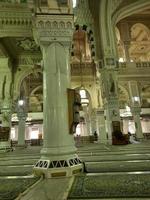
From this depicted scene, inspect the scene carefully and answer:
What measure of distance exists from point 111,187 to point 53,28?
9.34 feet

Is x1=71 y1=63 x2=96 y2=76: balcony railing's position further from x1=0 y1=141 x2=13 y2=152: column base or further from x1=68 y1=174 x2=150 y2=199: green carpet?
x1=68 y1=174 x2=150 y2=199: green carpet

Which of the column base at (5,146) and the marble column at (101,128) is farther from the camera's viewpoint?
the marble column at (101,128)

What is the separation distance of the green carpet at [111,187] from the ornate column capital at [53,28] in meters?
2.45

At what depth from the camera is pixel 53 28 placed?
376 centimetres

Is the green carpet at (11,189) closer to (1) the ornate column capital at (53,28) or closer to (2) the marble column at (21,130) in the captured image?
(1) the ornate column capital at (53,28)

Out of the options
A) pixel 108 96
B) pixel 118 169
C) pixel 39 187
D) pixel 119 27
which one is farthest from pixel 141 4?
pixel 39 187

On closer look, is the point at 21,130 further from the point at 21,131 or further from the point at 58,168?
the point at 58,168

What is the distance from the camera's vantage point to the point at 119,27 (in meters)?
13.4

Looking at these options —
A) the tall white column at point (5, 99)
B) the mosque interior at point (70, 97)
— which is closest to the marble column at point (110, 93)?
the mosque interior at point (70, 97)

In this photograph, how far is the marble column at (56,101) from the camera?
3240mm

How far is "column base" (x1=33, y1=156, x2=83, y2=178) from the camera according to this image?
3128 mm

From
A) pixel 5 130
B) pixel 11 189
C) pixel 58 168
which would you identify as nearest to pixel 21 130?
pixel 5 130

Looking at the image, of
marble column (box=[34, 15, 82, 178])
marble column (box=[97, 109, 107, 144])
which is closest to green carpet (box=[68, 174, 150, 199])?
marble column (box=[34, 15, 82, 178])

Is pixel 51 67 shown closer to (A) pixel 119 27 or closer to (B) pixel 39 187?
(B) pixel 39 187
